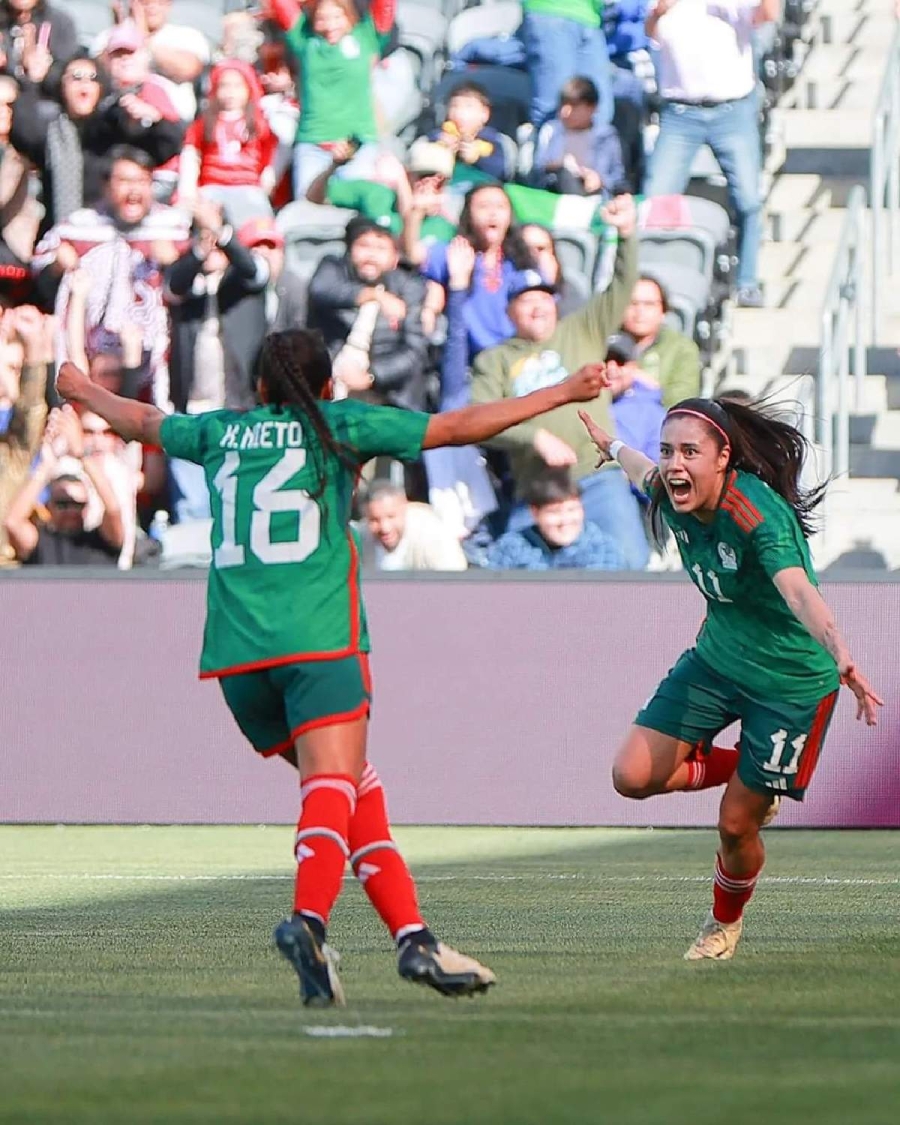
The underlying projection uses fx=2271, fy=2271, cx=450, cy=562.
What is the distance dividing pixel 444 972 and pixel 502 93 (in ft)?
35.3

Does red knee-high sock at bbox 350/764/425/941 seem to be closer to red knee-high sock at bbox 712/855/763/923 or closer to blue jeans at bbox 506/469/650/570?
red knee-high sock at bbox 712/855/763/923

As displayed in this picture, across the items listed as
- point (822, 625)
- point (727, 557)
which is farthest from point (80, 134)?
point (822, 625)

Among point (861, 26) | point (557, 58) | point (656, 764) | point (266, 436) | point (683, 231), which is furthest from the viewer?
A: point (861, 26)

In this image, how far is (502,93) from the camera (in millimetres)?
15188

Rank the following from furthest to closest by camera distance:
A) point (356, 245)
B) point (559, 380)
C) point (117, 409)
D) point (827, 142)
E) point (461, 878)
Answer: point (827, 142) → point (356, 245) → point (559, 380) → point (461, 878) → point (117, 409)

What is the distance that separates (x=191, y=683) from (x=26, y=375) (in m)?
2.30

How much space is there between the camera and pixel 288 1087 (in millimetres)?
4008

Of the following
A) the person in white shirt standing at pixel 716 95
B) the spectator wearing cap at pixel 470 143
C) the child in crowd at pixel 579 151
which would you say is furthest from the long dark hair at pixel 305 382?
the person in white shirt standing at pixel 716 95

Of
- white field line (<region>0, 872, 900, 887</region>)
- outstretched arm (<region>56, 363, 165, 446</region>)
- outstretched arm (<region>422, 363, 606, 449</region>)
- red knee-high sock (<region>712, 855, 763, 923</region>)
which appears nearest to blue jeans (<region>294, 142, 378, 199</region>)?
white field line (<region>0, 872, 900, 887</region>)

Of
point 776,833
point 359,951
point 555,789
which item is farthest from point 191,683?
point 359,951

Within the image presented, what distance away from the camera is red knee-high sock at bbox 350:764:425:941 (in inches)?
214

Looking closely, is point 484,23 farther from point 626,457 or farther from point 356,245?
point 626,457

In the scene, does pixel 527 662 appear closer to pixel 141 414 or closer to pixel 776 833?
pixel 776 833

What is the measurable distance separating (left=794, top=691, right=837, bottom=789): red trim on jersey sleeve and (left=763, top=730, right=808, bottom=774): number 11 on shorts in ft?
0.08
